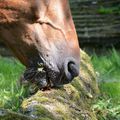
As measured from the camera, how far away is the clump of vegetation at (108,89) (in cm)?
443

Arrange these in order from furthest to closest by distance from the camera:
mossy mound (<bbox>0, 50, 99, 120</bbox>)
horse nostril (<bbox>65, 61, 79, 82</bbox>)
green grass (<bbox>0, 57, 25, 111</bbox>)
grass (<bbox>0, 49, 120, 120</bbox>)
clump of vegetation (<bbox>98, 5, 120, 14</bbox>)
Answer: clump of vegetation (<bbox>98, 5, 120, 14</bbox>), grass (<bbox>0, 49, 120, 120</bbox>), green grass (<bbox>0, 57, 25, 111</bbox>), mossy mound (<bbox>0, 50, 99, 120</bbox>), horse nostril (<bbox>65, 61, 79, 82</bbox>)

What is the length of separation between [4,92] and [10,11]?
4.56ft

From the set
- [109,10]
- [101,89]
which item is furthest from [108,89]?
[109,10]

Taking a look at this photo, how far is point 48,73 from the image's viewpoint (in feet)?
10.9

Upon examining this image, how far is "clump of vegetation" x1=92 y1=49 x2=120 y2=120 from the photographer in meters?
4.43

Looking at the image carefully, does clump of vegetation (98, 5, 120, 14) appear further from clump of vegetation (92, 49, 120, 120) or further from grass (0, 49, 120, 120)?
grass (0, 49, 120, 120)

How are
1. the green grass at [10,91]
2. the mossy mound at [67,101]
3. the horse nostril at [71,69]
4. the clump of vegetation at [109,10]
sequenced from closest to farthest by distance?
the horse nostril at [71,69]
the mossy mound at [67,101]
the green grass at [10,91]
the clump of vegetation at [109,10]

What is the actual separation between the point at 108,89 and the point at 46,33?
2039mm

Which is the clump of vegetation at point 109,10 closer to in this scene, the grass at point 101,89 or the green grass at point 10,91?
the grass at point 101,89

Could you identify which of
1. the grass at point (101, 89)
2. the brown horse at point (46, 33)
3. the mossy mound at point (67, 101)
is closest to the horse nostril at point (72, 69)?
the brown horse at point (46, 33)

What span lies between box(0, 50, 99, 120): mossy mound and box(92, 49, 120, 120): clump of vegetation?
105 millimetres

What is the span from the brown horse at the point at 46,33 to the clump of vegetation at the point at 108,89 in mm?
1182

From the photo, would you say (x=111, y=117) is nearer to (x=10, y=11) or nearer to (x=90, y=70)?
(x=90, y=70)

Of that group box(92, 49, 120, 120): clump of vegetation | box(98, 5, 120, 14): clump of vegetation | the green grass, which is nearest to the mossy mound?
box(92, 49, 120, 120): clump of vegetation
